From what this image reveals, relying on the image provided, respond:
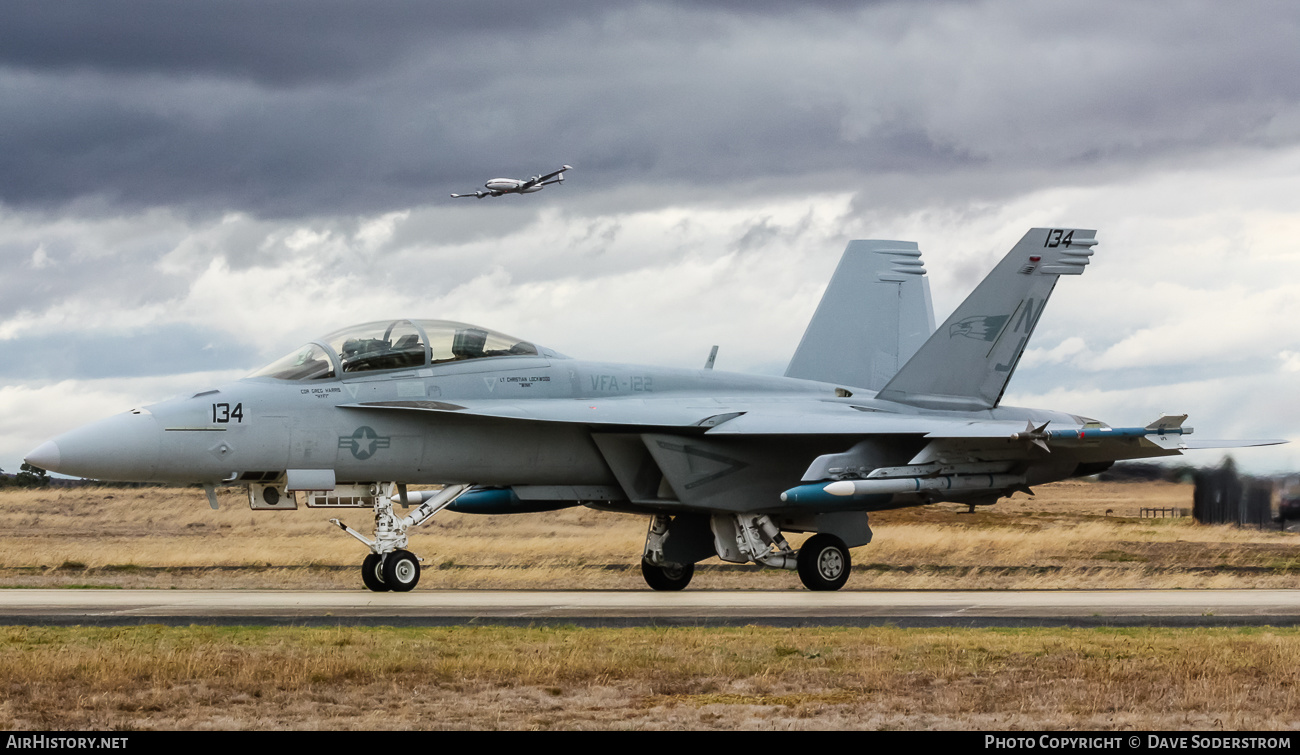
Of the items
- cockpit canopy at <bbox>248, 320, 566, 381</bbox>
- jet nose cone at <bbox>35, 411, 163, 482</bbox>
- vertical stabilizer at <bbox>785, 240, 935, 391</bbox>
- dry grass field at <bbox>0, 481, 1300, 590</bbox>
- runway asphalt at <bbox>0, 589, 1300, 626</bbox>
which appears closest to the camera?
runway asphalt at <bbox>0, 589, 1300, 626</bbox>

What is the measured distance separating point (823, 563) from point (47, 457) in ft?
32.5

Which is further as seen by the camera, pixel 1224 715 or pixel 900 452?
pixel 900 452

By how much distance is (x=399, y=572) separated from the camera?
1673 cm

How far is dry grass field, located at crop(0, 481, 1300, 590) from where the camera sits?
22844 millimetres

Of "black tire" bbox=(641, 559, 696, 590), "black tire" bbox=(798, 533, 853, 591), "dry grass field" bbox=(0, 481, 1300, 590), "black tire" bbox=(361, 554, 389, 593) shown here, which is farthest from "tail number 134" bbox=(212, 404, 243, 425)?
"black tire" bbox=(798, 533, 853, 591)

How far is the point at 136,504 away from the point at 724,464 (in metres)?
46.0

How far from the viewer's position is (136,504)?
58.5 m

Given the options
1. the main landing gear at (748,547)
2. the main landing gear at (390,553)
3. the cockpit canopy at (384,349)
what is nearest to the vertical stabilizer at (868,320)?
the main landing gear at (748,547)

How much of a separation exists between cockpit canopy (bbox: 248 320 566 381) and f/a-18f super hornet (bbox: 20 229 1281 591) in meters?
0.03

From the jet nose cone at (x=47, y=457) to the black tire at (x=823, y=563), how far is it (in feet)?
31.1

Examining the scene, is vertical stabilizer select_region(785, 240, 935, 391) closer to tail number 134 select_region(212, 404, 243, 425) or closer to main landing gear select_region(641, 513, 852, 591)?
main landing gear select_region(641, 513, 852, 591)
